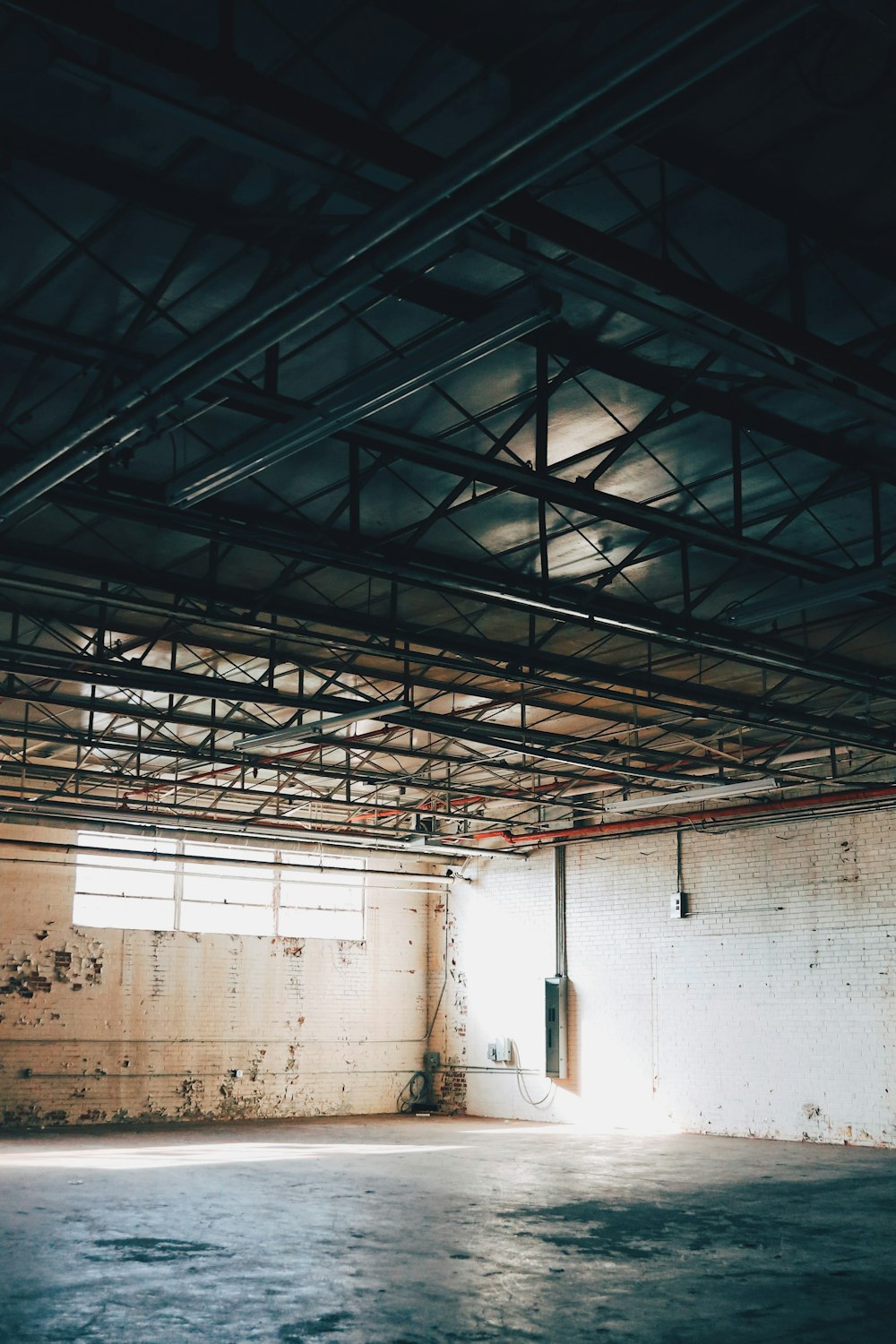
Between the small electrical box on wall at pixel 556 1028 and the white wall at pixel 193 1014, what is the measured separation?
435 centimetres

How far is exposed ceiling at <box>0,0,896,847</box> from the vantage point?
18.7 feet

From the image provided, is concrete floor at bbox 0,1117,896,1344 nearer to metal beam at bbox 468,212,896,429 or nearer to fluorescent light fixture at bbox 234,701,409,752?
fluorescent light fixture at bbox 234,701,409,752

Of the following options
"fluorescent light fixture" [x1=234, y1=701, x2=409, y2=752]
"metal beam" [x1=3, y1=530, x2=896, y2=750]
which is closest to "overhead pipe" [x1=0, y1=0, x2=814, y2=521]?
"metal beam" [x1=3, y1=530, x2=896, y2=750]

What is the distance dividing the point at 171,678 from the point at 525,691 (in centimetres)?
570

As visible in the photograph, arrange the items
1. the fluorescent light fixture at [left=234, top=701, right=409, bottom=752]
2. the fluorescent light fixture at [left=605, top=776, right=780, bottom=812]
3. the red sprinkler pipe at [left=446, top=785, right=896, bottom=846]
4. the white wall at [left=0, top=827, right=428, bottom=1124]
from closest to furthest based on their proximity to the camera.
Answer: the fluorescent light fixture at [left=234, top=701, right=409, bottom=752] → the fluorescent light fixture at [left=605, top=776, right=780, bottom=812] → the red sprinkler pipe at [left=446, top=785, right=896, bottom=846] → the white wall at [left=0, top=827, right=428, bottom=1124]

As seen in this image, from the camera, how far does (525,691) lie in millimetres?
17938

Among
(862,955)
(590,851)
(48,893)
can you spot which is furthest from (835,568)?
(48,893)

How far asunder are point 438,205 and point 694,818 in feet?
62.1

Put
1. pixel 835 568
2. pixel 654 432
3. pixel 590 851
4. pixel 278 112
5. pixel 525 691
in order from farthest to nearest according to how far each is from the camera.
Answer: pixel 590 851, pixel 525 691, pixel 835 568, pixel 654 432, pixel 278 112

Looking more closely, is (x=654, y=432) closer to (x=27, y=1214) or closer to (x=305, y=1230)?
(x=305, y=1230)

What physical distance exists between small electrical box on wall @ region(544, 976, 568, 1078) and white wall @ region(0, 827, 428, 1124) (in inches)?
171

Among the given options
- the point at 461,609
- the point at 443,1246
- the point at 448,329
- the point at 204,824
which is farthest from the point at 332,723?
the point at 204,824

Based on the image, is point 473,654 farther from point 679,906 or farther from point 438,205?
point 679,906

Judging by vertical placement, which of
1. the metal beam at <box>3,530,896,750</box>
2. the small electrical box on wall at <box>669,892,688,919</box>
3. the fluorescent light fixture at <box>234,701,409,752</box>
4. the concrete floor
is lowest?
the concrete floor
